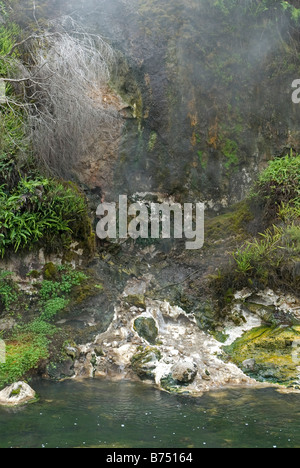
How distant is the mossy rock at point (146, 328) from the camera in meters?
6.85

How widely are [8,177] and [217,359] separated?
4.62 meters

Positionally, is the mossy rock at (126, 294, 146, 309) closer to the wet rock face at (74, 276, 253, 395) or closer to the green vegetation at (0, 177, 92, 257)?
the wet rock face at (74, 276, 253, 395)

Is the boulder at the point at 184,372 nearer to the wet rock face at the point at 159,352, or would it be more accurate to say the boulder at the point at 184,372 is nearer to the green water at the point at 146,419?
→ the wet rock face at the point at 159,352

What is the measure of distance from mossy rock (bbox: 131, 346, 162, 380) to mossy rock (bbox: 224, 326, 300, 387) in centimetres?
120

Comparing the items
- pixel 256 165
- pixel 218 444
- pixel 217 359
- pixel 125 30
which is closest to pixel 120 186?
pixel 256 165

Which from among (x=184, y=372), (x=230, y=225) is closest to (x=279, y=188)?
(x=230, y=225)

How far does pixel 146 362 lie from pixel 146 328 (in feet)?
2.93

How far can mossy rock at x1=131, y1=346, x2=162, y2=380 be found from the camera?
599cm

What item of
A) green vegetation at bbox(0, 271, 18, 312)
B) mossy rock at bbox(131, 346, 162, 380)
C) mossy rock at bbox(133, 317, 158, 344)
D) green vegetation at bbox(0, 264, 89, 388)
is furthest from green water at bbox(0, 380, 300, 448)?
green vegetation at bbox(0, 271, 18, 312)

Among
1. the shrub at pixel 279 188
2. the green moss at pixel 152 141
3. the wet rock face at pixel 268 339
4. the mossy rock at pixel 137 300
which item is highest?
the green moss at pixel 152 141

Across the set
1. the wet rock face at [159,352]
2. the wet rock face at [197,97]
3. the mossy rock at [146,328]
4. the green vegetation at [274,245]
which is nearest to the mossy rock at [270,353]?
the wet rock face at [159,352]

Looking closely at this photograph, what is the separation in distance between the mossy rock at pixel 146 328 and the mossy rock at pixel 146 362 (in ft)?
1.35

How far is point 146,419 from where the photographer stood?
4.71 metres

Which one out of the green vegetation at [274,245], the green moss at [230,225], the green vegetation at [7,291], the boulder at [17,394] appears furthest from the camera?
the green moss at [230,225]
